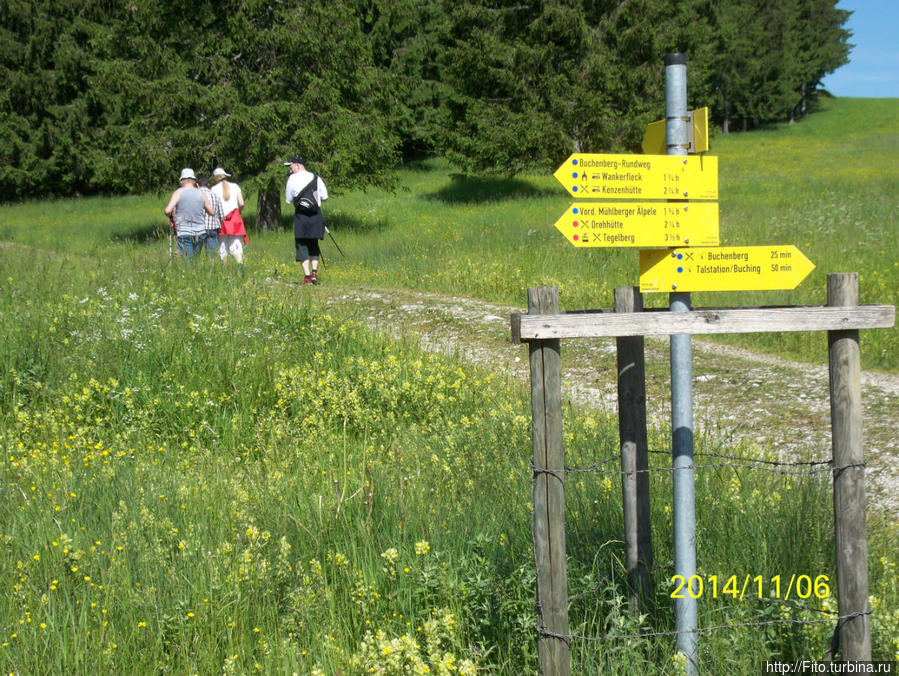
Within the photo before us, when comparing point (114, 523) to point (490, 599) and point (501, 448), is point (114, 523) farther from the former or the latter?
point (501, 448)

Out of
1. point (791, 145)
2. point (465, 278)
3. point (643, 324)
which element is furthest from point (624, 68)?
point (643, 324)

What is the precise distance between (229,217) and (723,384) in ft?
26.0

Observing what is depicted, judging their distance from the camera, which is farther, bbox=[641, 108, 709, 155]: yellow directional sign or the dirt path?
the dirt path

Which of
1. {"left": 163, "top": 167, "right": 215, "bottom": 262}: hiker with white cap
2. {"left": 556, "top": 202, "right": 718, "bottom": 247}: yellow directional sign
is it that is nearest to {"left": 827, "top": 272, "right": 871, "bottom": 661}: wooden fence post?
{"left": 556, "top": 202, "right": 718, "bottom": 247}: yellow directional sign

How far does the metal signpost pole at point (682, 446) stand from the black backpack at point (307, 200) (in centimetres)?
935

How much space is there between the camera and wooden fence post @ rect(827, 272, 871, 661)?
121 inches

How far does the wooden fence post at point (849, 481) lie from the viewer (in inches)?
121

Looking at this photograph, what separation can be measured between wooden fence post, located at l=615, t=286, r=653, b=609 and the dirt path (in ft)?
4.51

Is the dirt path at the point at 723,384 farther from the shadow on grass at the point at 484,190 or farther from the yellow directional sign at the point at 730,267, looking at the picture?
the shadow on grass at the point at 484,190

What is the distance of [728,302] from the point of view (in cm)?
1072

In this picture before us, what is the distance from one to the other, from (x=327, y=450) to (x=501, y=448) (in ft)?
4.37

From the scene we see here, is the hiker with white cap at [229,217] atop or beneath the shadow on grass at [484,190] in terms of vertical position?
beneath

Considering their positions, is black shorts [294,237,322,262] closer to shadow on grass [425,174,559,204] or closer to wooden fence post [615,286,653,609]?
wooden fence post [615,286,653,609]
